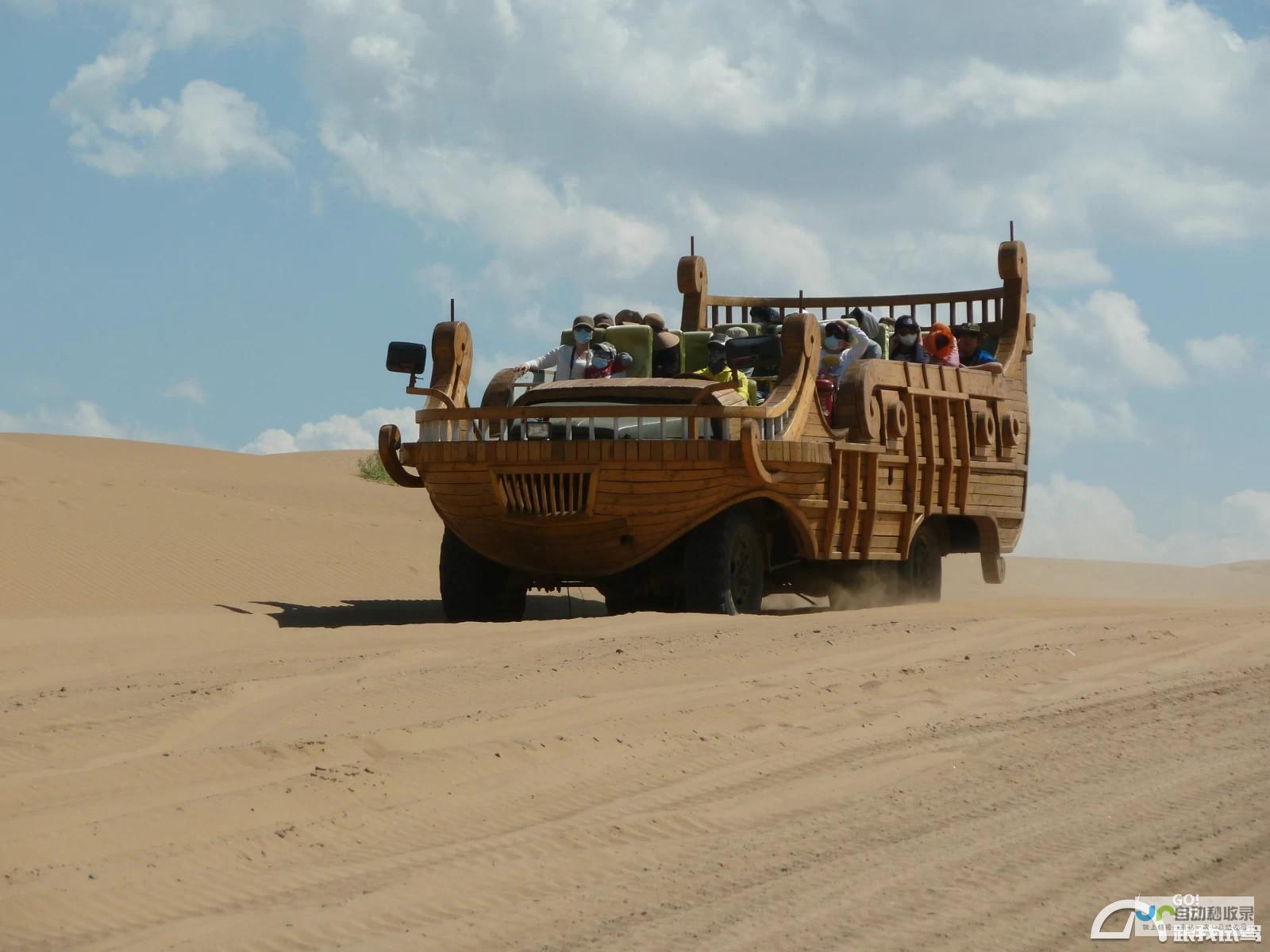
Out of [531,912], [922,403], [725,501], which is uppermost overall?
[922,403]

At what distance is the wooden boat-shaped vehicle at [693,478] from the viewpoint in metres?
13.0

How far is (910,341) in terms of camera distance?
16.8m

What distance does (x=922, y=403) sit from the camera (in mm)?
15820

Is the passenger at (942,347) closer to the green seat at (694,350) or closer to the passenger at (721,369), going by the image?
the passenger at (721,369)

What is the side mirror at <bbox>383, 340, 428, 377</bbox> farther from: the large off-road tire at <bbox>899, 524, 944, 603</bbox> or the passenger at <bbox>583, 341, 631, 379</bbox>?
the large off-road tire at <bbox>899, 524, 944, 603</bbox>

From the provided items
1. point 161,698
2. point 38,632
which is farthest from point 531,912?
point 38,632

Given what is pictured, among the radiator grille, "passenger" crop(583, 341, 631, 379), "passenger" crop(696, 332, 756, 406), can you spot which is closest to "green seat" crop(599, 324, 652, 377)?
"passenger" crop(583, 341, 631, 379)

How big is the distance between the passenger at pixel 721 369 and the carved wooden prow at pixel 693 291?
2138 mm

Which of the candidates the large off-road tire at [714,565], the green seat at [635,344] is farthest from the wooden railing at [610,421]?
the green seat at [635,344]

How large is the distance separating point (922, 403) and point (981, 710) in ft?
23.6

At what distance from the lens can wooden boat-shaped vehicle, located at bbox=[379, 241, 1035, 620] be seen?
42.8ft

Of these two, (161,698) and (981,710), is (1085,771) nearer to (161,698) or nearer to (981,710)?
(981,710)

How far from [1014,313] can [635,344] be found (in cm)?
439

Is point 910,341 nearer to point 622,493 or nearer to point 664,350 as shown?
point 664,350
